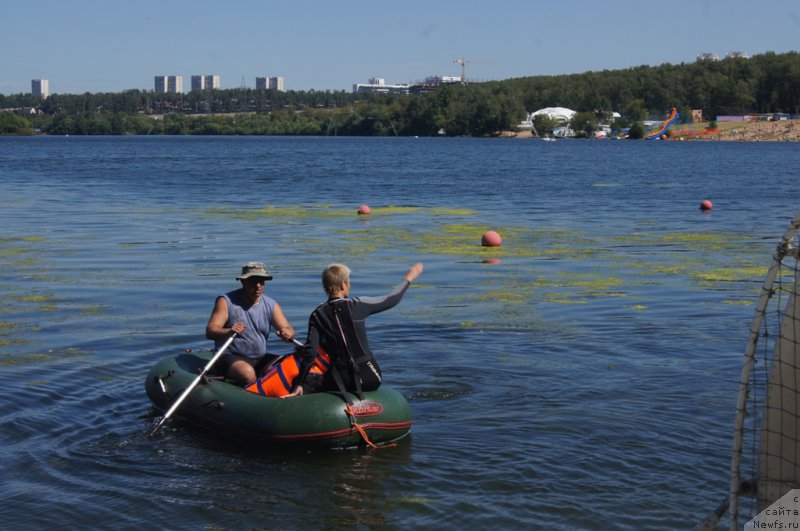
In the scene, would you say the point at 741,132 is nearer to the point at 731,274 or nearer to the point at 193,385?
the point at 731,274

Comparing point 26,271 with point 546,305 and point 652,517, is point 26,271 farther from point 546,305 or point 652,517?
point 652,517

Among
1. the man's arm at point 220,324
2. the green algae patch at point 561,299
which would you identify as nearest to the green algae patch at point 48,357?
the man's arm at point 220,324

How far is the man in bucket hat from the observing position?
872 centimetres

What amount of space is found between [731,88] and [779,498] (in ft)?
519

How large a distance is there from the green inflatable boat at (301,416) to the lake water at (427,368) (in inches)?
6.1

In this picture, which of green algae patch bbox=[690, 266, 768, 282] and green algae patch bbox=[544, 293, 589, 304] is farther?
green algae patch bbox=[690, 266, 768, 282]

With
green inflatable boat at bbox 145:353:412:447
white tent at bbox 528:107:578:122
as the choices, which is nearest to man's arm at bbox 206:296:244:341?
green inflatable boat at bbox 145:353:412:447

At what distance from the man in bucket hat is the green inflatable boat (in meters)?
0.20

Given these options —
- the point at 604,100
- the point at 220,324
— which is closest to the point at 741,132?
the point at 604,100

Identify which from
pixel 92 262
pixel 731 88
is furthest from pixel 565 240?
pixel 731 88

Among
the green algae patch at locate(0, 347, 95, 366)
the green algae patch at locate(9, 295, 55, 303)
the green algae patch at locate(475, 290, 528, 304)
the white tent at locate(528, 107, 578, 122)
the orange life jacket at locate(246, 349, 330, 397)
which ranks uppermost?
the white tent at locate(528, 107, 578, 122)

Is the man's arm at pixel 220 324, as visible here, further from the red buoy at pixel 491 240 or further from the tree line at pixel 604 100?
the tree line at pixel 604 100

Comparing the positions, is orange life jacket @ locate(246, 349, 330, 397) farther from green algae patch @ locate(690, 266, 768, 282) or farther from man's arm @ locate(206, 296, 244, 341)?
green algae patch @ locate(690, 266, 768, 282)

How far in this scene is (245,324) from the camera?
8820mm
